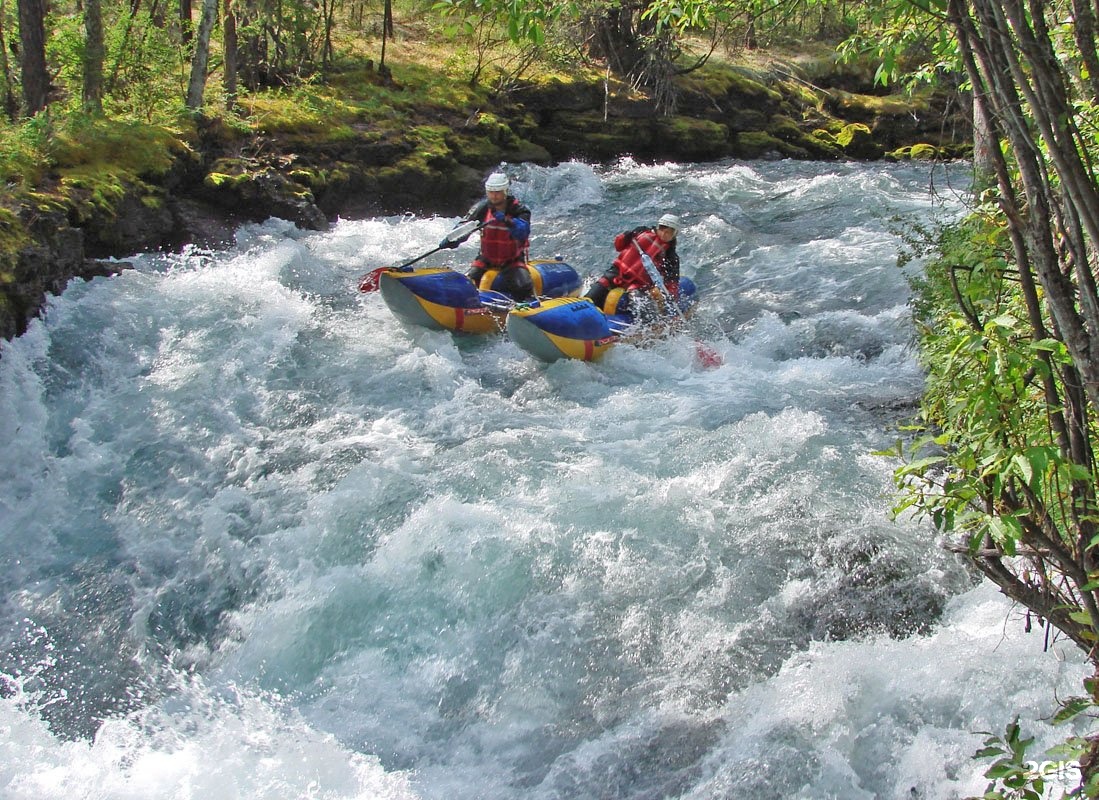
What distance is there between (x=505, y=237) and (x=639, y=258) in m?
1.37

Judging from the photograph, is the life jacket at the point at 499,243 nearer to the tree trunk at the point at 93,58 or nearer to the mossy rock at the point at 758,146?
the tree trunk at the point at 93,58

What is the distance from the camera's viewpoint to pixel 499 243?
29.9ft

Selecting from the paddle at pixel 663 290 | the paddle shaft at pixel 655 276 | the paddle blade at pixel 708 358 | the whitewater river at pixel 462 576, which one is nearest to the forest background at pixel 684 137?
the whitewater river at pixel 462 576

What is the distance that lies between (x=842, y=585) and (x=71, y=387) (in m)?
5.84

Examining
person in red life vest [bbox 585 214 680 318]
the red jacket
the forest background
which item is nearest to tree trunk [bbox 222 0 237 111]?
the forest background

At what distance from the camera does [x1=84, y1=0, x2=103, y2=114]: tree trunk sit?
33.2 feet

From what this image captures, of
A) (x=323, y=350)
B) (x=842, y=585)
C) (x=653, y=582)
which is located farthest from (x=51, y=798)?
(x=323, y=350)

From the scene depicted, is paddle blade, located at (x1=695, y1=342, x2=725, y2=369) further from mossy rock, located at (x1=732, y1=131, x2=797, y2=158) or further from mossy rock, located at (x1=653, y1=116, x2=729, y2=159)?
mossy rock, located at (x1=732, y1=131, x2=797, y2=158)

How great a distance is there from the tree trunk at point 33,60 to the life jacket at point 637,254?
668 centimetres

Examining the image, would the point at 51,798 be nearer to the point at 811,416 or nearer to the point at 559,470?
the point at 559,470

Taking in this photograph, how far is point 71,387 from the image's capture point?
22.9 feet

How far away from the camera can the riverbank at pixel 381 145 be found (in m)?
8.54

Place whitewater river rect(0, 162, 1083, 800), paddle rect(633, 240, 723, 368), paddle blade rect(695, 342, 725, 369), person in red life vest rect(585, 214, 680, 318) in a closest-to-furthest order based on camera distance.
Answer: whitewater river rect(0, 162, 1083, 800), paddle blade rect(695, 342, 725, 369), paddle rect(633, 240, 723, 368), person in red life vest rect(585, 214, 680, 318)

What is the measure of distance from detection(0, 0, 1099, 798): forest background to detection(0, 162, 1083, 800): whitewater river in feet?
1.68
